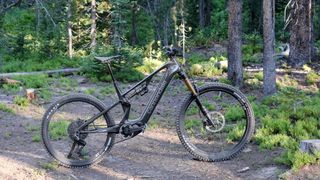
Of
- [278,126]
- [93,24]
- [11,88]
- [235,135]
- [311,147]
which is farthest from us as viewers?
[93,24]

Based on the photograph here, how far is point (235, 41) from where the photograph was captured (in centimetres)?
1284

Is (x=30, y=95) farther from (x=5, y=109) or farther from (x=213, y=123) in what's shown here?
(x=213, y=123)

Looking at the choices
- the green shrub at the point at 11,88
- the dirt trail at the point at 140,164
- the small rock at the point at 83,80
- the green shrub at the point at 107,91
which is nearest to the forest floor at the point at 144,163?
the dirt trail at the point at 140,164

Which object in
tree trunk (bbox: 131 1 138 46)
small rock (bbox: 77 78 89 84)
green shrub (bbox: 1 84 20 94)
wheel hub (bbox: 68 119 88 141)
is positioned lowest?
small rock (bbox: 77 78 89 84)

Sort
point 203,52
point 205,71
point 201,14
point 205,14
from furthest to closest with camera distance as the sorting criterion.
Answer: point 205,14
point 201,14
point 203,52
point 205,71

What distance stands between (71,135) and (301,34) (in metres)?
11.9

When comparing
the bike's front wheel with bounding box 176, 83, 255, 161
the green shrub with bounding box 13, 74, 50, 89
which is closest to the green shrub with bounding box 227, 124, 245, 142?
the bike's front wheel with bounding box 176, 83, 255, 161

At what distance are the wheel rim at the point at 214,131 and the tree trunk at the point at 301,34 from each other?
8.24 m

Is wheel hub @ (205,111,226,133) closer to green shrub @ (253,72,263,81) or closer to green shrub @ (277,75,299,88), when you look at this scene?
green shrub @ (277,75,299,88)

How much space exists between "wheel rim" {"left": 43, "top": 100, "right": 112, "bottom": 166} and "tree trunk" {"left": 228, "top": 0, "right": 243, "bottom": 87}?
21.9ft

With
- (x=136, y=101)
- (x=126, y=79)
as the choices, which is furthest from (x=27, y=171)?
(x=126, y=79)

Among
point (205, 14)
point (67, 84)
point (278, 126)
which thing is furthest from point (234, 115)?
point (205, 14)

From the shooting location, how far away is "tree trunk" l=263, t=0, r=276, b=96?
10.8m

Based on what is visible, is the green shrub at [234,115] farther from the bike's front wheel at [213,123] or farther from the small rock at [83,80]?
the small rock at [83,80]
